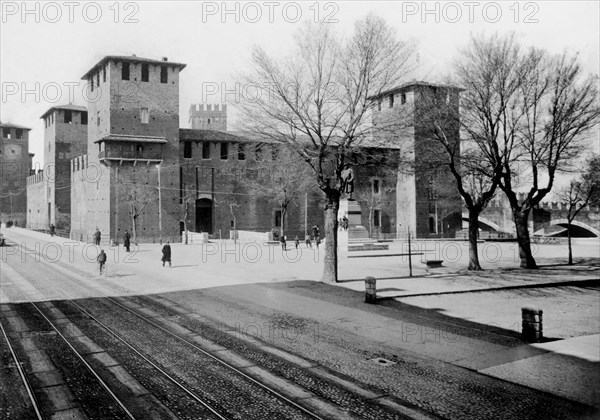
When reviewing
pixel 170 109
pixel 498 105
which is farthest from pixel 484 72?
pixel 170 109

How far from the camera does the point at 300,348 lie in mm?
9773

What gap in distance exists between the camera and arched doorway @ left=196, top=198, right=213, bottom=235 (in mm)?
52938

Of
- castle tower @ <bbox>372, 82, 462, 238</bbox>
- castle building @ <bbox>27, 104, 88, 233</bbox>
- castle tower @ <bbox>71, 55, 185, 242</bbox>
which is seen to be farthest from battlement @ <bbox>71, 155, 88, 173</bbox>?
castle tower @ <bbox>372, 82, 462, 238</bbox>

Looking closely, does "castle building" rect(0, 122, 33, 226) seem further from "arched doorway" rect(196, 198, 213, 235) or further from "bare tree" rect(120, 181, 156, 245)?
"bare tree" rect(120, 181, 156, 245)

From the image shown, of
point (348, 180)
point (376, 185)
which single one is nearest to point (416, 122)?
point (348, 180)

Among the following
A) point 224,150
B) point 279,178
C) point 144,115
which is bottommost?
point 279,178

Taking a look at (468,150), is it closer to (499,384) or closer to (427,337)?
(427,337)

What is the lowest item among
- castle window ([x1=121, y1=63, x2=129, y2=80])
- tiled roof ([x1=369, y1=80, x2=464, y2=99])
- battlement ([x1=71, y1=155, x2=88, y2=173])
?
tiled roof ([x1=369, y1=80, x2=464, y2=99])

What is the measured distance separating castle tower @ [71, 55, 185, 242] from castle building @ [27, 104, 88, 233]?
17.9m

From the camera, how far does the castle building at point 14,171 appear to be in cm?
8562

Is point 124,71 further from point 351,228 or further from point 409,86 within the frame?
point 409,86

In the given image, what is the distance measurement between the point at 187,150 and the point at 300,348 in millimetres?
44330

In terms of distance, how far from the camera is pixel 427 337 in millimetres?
10852

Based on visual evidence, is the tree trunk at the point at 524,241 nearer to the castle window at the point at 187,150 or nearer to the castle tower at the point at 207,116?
the castle window at the point at 187,150
